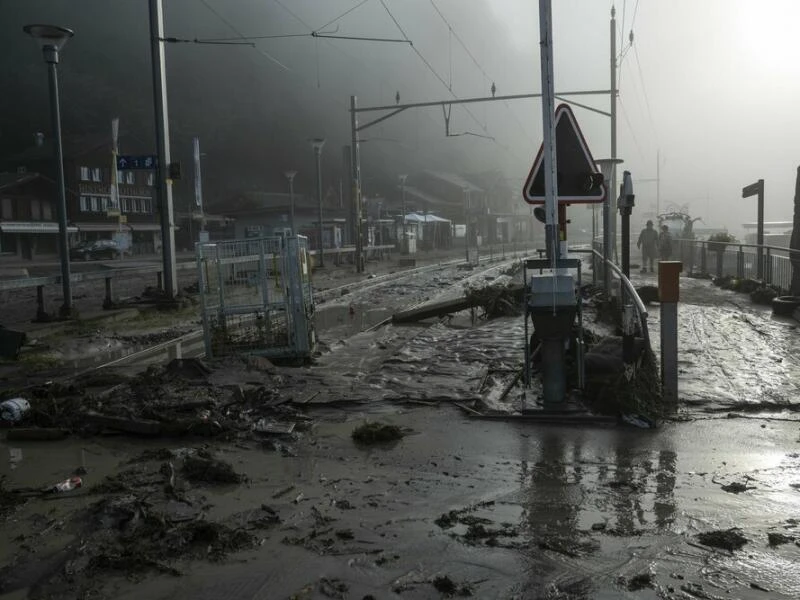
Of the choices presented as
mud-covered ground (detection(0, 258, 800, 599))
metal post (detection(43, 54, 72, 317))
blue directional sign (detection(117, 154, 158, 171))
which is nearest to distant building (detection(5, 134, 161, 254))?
blue directional sign (detection(117, 154, 158, 171))

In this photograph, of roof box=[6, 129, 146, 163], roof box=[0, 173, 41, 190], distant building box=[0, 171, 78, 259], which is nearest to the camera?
distant building box=[0, 171, 78, 259]

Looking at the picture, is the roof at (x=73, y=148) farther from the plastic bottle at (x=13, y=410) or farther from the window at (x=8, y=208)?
the plastic bottle at (x=13, y=410)

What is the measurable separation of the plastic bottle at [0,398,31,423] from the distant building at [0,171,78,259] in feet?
152

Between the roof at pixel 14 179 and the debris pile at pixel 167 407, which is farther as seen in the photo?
the roof at pixel 14 179

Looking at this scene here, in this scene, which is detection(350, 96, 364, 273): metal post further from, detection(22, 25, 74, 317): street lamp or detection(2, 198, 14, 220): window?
detection(2, 198, 14, 220): window

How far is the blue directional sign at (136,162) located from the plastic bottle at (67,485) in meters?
11.6

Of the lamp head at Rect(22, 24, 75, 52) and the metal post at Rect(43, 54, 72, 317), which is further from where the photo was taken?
the metal post at Rect(43, 54, 72, 317)

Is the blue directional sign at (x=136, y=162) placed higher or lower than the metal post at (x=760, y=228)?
higher

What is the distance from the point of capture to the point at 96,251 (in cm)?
5109

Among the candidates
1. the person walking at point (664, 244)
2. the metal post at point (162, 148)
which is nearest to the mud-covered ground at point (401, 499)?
the metal post at point (162, 148)

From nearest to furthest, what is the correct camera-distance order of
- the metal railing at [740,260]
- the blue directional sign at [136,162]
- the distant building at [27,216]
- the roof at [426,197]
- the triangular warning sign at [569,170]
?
1. the triangular warning sign at [569,170]
2. the blue directional sign at [136,162]
3. the metal railing at [740,260]
4. the distant building at [27,216]
5. the roof at [426,197]

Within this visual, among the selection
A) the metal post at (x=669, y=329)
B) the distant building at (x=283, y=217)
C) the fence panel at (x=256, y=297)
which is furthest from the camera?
the distant building at (x=283, y=217)

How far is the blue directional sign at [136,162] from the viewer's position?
51.8 ft

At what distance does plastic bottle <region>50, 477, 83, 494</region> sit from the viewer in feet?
16.4
